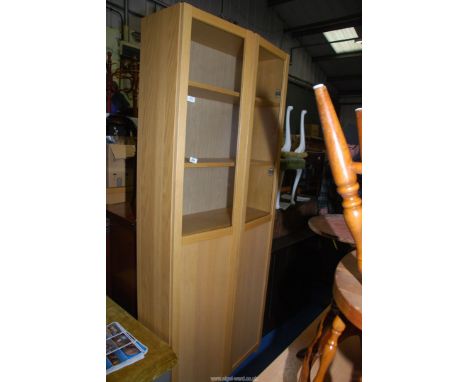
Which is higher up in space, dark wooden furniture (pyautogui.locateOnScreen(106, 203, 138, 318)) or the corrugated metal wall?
the corrugated metal wall

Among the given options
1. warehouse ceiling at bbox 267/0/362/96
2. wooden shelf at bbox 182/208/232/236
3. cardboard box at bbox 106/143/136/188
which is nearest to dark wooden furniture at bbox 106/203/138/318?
cardboard box at bbox 106/143/136/188

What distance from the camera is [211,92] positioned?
159 cm

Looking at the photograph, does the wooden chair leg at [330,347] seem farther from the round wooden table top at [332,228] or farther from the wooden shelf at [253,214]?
the wooden shelf at [253,214]

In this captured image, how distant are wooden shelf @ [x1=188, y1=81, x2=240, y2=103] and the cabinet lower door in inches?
31.8

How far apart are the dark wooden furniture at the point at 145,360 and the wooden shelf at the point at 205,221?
486 mm

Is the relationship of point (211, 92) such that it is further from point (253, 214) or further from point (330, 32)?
point (330, 32)

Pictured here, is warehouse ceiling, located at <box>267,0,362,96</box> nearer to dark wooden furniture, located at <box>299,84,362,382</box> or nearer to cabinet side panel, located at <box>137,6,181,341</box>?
cabinet side panel, located at <box>137,6,181,341</box>

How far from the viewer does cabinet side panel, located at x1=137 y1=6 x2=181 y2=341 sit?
1334mm
